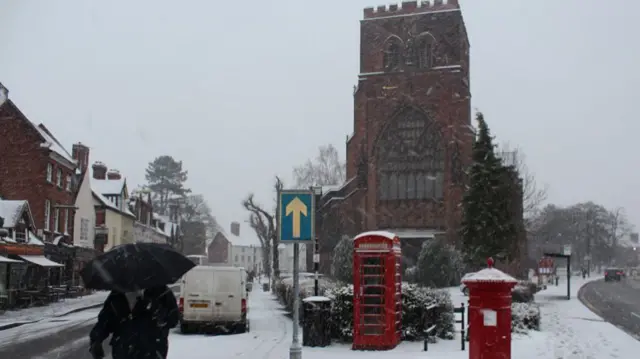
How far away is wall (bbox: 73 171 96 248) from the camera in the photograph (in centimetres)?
4929

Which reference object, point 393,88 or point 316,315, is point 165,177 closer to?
point 393,88

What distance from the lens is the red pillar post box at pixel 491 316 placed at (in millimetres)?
9078

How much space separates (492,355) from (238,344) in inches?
356

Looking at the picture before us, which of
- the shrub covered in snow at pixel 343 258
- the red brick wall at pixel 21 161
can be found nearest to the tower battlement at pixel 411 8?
the shrub covered in snow at pixel 343 258

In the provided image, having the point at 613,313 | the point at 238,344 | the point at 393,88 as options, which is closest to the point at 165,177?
the point at 393,88

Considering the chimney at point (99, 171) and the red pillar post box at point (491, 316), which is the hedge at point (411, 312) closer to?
the red pillar post box at point (491, 316)

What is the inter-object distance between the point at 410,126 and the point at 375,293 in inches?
1600

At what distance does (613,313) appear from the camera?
28906mm

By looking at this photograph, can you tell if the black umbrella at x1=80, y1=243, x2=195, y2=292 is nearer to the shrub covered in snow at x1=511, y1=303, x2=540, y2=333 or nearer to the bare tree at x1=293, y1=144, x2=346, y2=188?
the shrub covered in snow at x1=511, y1=303, x2=540, y2=333

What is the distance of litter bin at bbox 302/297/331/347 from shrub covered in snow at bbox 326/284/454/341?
0.46 m

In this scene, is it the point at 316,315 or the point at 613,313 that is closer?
the point at 316,315

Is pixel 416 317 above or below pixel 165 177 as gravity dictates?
below

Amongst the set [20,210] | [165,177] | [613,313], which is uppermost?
[165,177]

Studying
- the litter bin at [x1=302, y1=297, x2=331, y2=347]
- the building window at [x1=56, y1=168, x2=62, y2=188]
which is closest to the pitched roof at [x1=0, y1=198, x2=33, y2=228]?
the building window at [x1=56, y1=168, x2=62, y2=188]
